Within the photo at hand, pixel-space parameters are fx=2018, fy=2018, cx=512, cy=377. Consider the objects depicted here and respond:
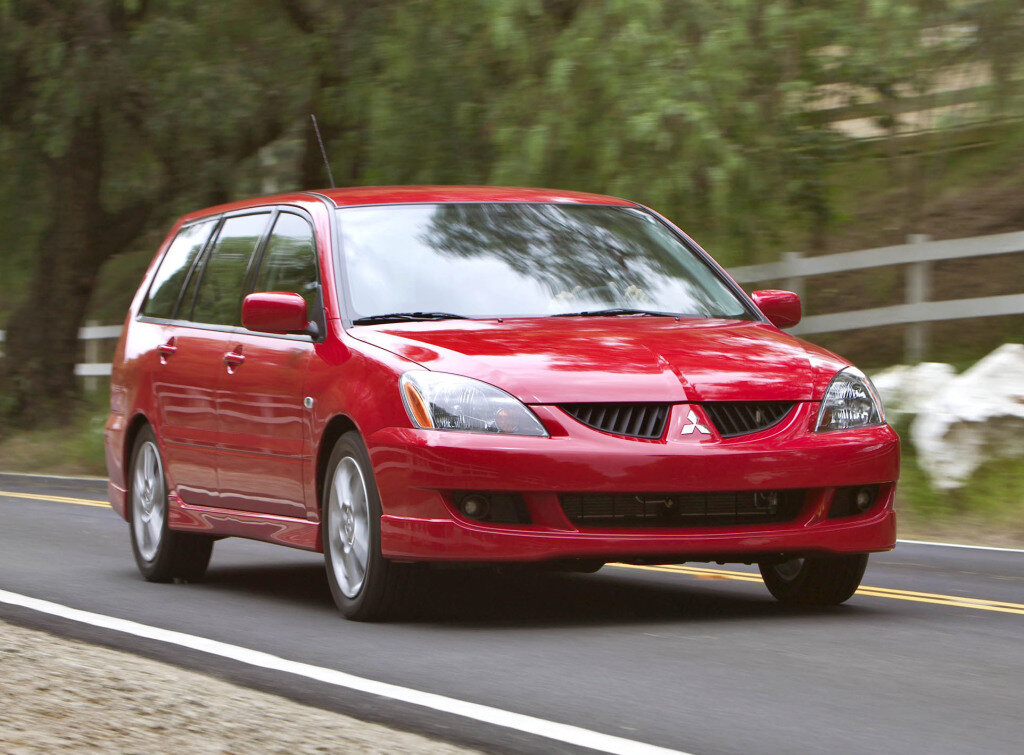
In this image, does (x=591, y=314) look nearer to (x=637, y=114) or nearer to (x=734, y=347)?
(x=734, y=347)

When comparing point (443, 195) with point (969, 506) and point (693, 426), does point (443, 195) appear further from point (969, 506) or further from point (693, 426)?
point (969, 506)

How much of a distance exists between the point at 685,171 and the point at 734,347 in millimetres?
8035

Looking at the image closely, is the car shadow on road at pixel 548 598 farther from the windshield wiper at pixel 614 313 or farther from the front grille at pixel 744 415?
the windshield wiper at pixel 614 313

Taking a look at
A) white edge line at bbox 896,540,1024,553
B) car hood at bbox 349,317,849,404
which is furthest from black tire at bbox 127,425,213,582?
white edge line at bbox 896,540,1024,553

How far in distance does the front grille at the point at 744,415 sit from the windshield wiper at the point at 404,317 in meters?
1.24

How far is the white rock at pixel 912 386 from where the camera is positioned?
14273mm

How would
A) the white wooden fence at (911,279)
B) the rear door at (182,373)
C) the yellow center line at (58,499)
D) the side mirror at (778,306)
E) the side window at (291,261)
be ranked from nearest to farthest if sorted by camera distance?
the side window at (291,261) < the side mirror at (778,306) < the rear door at (182,373) < the yellow center line at (58,499) < the white wooden fence at (911,279)

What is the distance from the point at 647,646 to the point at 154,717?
80.8 inches

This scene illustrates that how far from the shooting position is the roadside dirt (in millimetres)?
5215

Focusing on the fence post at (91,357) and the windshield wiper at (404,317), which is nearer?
the windshield wiper at (404,317)

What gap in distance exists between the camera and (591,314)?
27.0 ft

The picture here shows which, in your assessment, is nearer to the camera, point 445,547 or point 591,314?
point 445,547

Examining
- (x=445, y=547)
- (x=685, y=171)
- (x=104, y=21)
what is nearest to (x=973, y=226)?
(x=685, y=171)

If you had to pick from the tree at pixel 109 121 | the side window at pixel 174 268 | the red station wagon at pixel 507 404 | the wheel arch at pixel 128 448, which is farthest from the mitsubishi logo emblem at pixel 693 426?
the tree at pixel 109 121
